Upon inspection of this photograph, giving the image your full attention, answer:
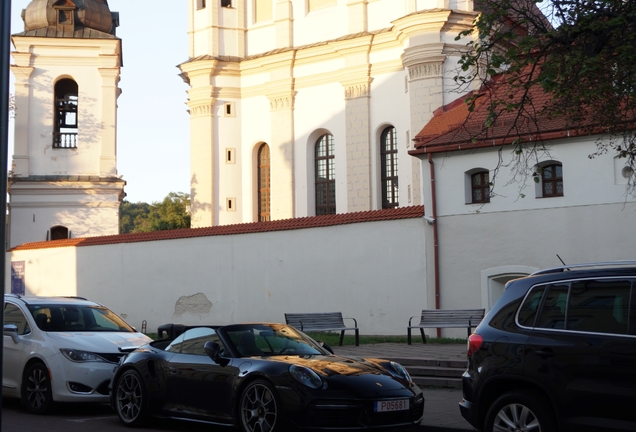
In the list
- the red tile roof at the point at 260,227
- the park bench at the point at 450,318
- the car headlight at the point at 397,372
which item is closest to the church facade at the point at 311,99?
the red tile roof at the point at 260,227

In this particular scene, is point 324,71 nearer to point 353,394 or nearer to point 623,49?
point 623,49

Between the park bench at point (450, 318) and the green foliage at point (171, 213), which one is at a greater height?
the green foliage at point (171, 213)

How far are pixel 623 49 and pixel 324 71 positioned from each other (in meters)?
27.0

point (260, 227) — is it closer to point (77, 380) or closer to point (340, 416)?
point (77, 380)

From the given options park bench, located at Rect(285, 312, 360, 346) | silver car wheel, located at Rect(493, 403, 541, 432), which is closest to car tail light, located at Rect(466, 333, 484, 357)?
silver car wheel, located at Rect(493, 403, 541, 432)

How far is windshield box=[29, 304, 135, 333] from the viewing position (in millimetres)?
12594

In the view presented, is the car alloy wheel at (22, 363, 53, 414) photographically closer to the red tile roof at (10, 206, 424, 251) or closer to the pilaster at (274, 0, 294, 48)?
the red tile roof at (10, 206, 424, 251)

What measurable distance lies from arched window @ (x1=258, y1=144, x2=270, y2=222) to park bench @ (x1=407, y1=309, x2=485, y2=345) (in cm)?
2017

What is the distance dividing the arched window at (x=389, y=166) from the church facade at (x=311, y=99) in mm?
50

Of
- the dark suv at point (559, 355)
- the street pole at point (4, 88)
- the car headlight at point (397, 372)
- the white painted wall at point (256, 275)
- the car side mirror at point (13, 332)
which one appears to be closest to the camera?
the street pole at point (4, 88)

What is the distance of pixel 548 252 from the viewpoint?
2047cm

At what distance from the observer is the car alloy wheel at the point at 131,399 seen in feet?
34.1

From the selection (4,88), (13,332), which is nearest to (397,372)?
(4,88)

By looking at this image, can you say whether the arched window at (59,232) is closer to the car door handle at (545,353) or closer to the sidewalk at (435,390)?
the sidewalk at (435,390)
